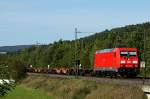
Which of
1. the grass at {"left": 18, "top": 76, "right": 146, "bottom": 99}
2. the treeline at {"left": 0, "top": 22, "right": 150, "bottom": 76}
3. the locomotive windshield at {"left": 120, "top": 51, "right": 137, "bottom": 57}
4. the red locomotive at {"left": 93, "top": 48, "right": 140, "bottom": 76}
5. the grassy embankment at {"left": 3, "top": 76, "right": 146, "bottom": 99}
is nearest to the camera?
the grass at {"left": 18, "top": 76, "right": 146, "bottom": 99}

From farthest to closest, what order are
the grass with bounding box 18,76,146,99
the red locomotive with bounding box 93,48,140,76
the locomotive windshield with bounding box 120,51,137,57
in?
the locomotive windshield with bounding box 120,51,137,57
the red locomotive with bounding box 93,48,140,76
the grass with bounding box 18,76,146,99

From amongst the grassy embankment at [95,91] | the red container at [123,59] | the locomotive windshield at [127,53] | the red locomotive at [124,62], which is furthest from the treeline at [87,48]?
the grassy embankment at [95,91]

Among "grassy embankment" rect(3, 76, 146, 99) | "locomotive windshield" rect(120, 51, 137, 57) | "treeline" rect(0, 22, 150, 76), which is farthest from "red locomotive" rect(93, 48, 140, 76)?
"treeline" rect(0, 22, 150, 76)

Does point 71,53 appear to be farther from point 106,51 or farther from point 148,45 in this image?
point 106,51

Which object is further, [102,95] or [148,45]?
[148,45]

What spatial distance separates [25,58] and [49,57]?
21.5 meters

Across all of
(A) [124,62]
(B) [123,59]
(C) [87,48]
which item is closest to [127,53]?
(B) [123,59]

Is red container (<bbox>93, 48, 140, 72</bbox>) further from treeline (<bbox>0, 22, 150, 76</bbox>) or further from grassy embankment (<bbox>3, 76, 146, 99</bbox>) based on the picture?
treeline (<bbox>0, 22, 150, 76</bbox>)

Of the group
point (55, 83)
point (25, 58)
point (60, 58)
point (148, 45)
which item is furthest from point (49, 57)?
point (55, 83)

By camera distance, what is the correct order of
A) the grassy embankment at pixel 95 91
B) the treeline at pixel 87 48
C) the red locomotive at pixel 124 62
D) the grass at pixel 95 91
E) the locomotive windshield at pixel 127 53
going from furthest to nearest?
the treeline at pixel 87 48
the locomotive windshield at pixel 127 53
the red locomotive at pixel 124 62
the grassy embankment at pixel 95 91
the grass at pixel 95 91

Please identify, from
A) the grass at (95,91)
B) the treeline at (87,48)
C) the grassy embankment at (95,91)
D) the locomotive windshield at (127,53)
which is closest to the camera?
the grass at (95,91)

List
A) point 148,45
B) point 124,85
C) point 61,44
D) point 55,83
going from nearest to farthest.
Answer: point 124,85 → point 55,83 → point 148,45 → point 61,44

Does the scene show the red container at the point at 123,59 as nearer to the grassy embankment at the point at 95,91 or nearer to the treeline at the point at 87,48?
the grassy embankment at the point at 95,91

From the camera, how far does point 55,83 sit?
6944 centimetres
